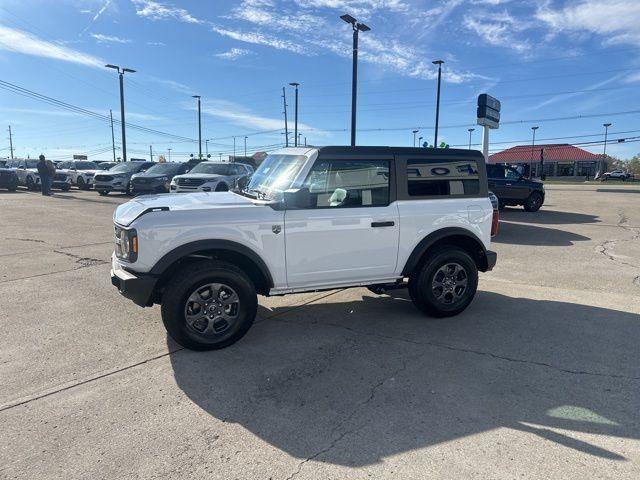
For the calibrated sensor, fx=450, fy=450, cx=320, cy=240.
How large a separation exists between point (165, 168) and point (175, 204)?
17.6m

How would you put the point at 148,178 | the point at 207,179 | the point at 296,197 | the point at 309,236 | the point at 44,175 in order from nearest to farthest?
1. the point at 296,197
2. the point at 309,236
3. the point at 207,179
4. the point at 148,178
5. the point at 44,175

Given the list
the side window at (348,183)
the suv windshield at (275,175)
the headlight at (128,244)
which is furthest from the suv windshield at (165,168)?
the side window at (348,183)

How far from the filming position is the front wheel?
12.9 feet

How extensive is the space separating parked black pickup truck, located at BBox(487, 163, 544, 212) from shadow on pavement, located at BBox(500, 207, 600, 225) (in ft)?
1.42

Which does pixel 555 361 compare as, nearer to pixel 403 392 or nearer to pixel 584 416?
pixel 584 416

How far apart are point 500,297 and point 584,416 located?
3003 millimetres

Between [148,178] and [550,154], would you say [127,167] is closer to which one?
[148,178]

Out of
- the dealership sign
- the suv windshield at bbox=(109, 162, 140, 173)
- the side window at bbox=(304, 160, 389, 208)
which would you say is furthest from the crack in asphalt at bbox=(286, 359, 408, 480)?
the suv windshield at bbox=(109, 162, 140, 173)

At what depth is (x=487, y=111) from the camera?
12.7 meters

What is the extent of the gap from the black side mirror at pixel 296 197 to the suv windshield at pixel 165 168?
17.6 meters

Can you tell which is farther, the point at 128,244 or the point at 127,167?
the point at 127,167

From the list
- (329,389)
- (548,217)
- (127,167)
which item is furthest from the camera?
(127,167)

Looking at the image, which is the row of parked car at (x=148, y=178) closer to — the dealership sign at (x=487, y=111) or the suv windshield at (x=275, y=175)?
the dealership sign at (x=487, y=111)

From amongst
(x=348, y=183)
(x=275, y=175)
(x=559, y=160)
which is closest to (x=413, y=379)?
(x=348, y=183)
